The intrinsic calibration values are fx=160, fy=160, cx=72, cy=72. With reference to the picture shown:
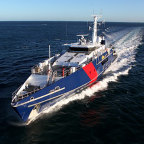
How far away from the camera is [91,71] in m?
19.9

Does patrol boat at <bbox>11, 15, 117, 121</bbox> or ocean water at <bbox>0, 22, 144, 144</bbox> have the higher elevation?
patrol boat at <bbox>11, 15, 117, 121</bbox>

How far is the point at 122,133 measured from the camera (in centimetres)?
1267

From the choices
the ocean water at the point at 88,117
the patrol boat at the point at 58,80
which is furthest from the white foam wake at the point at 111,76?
the patrol boat at the point at 58,80

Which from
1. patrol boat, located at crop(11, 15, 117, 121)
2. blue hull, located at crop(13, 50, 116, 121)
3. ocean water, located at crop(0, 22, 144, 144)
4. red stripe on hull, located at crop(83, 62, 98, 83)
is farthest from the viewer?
red stripe on hull, located at crop(83, 62, 98, 83)

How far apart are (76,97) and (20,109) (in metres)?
6.93

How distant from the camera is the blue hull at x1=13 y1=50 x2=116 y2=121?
13.4 meters

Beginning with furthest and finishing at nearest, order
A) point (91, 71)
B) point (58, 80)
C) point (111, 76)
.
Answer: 1. point (111, 76)
2. point (91, 71)
3. point (58, 80)

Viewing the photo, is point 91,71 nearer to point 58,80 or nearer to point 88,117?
point 58,80

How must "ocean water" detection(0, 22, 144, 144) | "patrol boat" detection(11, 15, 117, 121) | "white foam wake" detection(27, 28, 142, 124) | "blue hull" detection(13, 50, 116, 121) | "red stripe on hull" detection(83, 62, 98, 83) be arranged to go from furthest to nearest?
"red stripe on hull" detection(83, 62, 98, 83) → "white foam wake" detection(27, 28, 142, 124) → "patrol boat" detection(11, 15, 117, 121) → "blue hull" detection(13, 50, 116, 121) → "ocean water" detection(0, 22, 144, 144)

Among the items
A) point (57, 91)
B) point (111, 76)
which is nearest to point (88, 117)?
point (57, 91)

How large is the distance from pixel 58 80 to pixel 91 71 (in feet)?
19.6

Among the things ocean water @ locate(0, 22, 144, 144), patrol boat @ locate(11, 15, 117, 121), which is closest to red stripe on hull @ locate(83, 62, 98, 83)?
patrol boat @ locate(11, 15, 117, 121)

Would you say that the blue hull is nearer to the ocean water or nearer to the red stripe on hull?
the red stripe on hull

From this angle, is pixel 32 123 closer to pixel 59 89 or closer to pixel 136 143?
pixel 59 89
